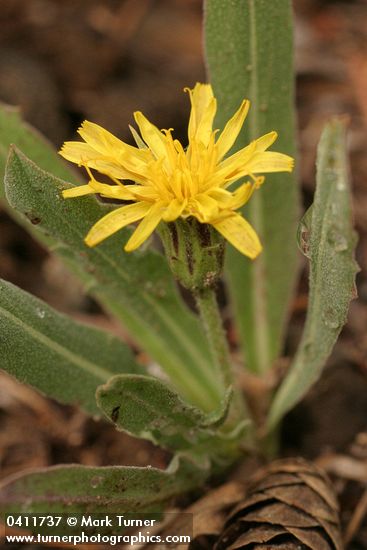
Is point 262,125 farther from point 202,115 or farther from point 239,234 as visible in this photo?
point 239,234

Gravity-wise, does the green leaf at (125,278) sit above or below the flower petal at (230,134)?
below

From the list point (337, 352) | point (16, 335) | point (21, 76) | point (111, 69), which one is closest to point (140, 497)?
point (16, 335)

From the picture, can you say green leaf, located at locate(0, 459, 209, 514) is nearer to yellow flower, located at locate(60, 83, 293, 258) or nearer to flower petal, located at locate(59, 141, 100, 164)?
yellow flower, located at locate(60, 83, 293, 258)

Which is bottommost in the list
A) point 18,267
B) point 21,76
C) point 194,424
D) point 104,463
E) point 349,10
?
point 194,424

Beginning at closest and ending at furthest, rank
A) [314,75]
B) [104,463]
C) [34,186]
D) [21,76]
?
[34,186]
[104,463]
[21,76]
[314,75]

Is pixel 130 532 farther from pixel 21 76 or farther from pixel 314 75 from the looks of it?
pixel 314 75

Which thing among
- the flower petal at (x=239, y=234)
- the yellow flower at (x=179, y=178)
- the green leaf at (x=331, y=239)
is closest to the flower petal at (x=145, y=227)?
the yellow flower at (x=179, y=178)

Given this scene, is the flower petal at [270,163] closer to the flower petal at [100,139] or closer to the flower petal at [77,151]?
the flower petal at [100,139]
